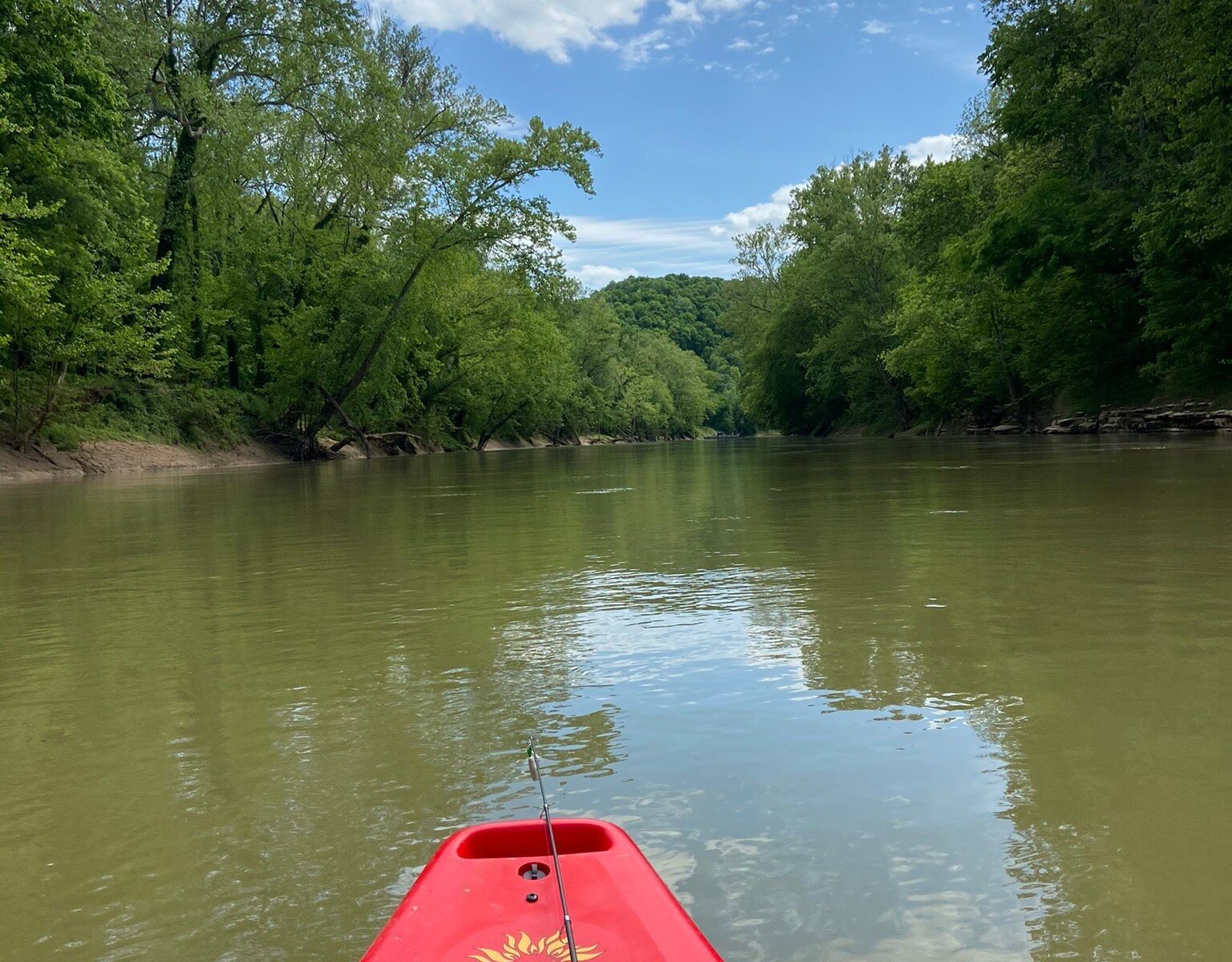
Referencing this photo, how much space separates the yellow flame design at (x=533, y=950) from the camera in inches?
69.9

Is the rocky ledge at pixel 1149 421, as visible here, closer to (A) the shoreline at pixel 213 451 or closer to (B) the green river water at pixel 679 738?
(A) the shoreline at pixel 213 451

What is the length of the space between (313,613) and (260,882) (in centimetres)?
361

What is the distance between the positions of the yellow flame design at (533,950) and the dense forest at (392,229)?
21088 mm

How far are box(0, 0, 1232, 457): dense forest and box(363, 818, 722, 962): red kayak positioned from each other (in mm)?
20808

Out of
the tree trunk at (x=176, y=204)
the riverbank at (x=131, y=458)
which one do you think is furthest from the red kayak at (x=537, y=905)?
the tree trunk at (x=176, y=204)

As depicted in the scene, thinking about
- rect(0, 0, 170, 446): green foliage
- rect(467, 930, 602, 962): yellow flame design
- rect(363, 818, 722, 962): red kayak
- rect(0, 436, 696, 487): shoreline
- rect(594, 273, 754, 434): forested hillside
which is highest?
rect(594, 273, 754, 434): forested hillside

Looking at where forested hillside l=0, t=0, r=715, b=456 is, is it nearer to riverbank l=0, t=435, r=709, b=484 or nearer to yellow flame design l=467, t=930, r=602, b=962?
riverbank l=0, t=435, r=709, b=484

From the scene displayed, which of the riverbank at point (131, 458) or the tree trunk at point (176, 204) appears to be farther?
the tree trunk at point (176, 204)

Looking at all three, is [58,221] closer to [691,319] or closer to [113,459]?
[113,459]

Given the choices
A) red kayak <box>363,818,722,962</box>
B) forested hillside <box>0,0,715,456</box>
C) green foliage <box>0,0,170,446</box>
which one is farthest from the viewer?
forested hillside <box>0,0,715,456</box>

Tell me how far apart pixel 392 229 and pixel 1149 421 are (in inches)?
1042

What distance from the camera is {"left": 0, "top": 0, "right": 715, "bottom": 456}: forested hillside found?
24266 millimetres

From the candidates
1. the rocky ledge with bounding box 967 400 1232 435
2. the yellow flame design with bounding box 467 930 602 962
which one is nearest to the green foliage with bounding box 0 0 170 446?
the yellow flame design with bounding box 467 930 602 962

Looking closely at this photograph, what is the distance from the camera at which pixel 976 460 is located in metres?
19.9
